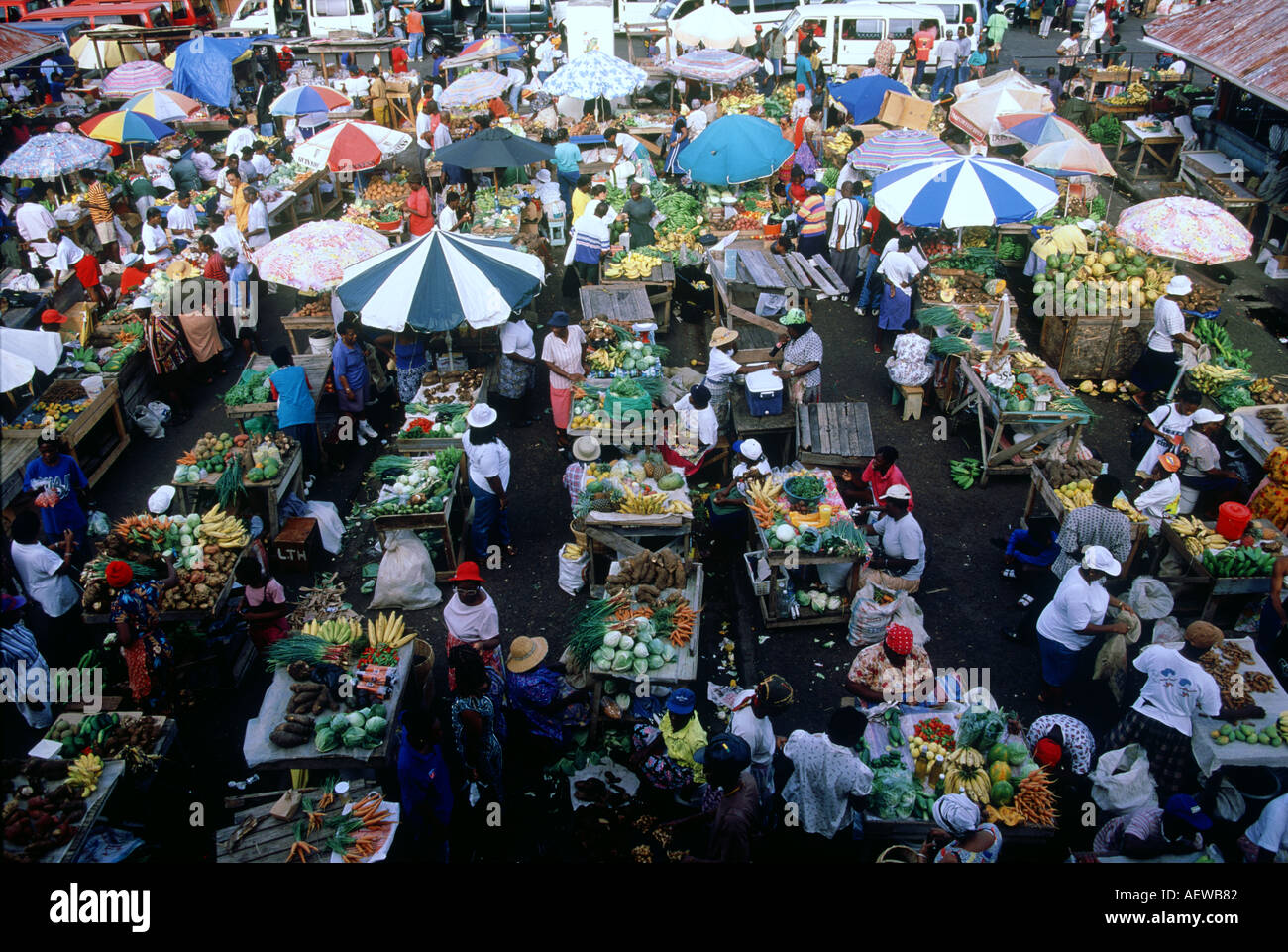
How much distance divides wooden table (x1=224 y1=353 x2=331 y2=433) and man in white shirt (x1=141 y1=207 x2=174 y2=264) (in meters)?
3.73

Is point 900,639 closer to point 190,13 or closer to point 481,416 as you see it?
point 481,416

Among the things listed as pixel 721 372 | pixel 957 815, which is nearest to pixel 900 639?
pixel 957 815

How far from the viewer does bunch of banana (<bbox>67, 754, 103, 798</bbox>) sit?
5672 millimetres

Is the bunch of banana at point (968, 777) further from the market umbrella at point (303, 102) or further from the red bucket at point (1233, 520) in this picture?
the market umbrella at point (303, 102)

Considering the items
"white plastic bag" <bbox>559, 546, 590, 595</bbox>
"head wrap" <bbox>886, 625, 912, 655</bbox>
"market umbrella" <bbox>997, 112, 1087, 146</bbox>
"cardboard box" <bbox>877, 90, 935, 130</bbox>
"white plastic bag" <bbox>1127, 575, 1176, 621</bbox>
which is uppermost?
"market umbrella" <bbox>997, 112, 1087, 146</bbox>

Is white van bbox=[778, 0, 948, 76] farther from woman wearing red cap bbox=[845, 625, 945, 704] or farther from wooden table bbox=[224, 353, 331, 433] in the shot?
woman wearing red cap bbox=[845, 625, 945, 704]

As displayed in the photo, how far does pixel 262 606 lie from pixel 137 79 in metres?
16.2

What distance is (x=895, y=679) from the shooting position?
6.27 metres

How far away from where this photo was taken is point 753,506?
26.3ft

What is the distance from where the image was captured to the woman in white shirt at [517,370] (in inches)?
395

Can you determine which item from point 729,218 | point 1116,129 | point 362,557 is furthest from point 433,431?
point 1116,129

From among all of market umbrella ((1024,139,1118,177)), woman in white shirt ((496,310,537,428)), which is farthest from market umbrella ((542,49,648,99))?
market umbrella ((1024,139,1118,177))
